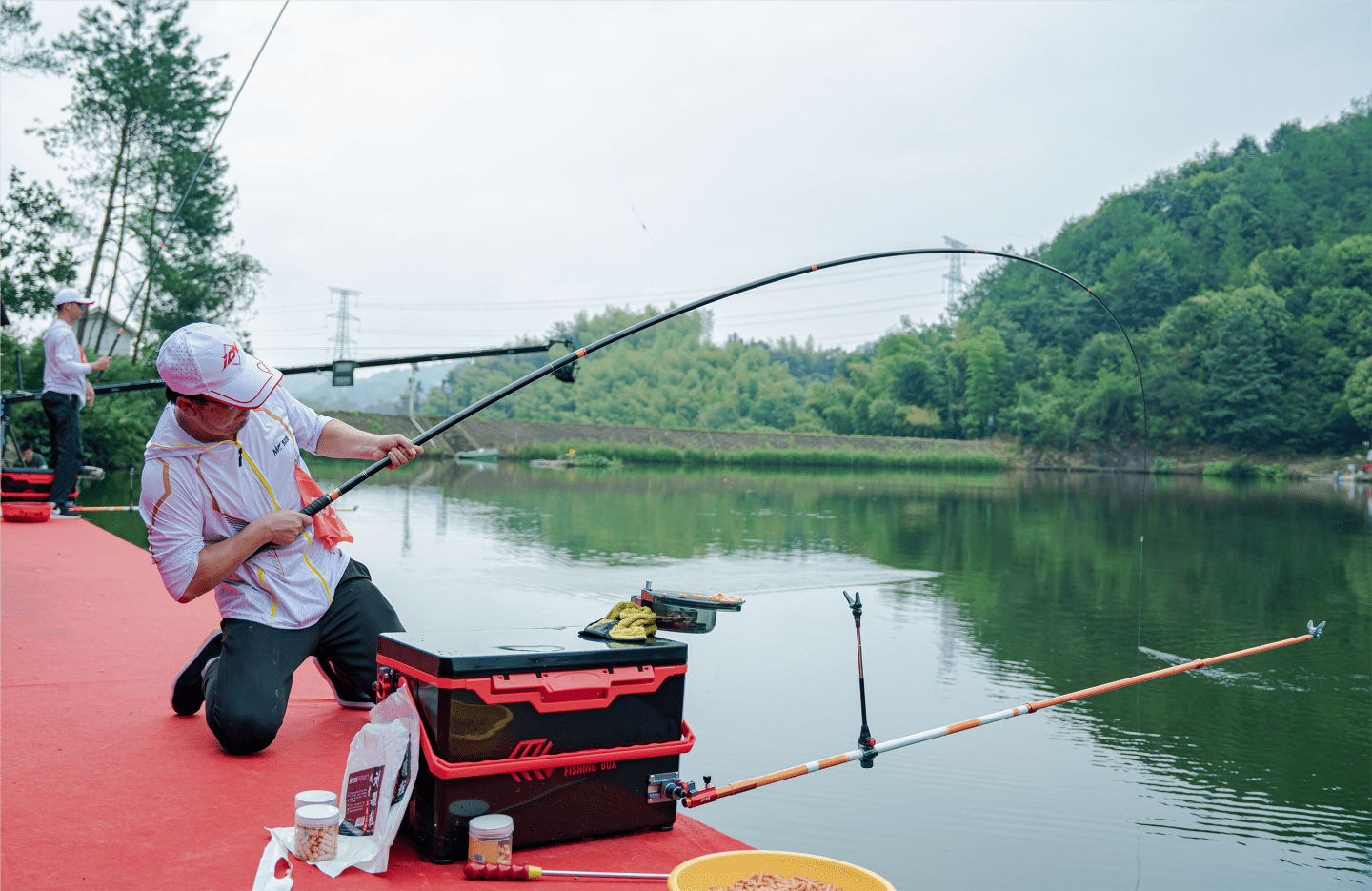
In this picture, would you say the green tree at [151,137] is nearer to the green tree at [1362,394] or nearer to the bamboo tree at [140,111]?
the bamboo tree at [140,111]

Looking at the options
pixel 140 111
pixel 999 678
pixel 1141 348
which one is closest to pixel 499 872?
pixel 999 678

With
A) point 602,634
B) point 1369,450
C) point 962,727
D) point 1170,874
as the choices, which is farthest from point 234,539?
point 1369,450

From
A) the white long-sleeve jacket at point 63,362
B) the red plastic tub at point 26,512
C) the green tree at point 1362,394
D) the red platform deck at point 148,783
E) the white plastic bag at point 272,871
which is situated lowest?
the red platform deck at point 148,783

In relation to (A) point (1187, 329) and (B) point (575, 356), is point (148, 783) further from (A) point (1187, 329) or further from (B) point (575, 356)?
(A) point (1187, 329)

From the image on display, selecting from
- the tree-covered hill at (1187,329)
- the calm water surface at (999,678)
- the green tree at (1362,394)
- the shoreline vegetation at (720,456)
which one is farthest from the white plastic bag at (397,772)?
the green tree at (1362,394)

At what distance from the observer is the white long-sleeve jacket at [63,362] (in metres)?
7.35

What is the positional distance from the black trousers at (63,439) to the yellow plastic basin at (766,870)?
7586 millimetres

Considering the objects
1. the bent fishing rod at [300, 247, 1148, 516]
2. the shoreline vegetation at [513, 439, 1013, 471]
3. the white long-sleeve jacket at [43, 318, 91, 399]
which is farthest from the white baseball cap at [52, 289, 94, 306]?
the shoreline vegetation at [513, 439, 1013, 471]

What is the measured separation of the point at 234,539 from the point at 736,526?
11405 mm

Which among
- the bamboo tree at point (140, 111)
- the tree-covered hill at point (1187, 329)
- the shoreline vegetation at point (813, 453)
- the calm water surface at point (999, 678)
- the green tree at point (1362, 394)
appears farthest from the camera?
the tree-covered hill at point (1187, 329)

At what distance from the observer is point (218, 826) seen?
2.30m

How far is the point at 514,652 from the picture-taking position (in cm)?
230

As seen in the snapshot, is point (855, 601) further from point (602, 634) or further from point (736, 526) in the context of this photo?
point (736, 526)

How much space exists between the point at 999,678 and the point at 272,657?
4.02 metres
